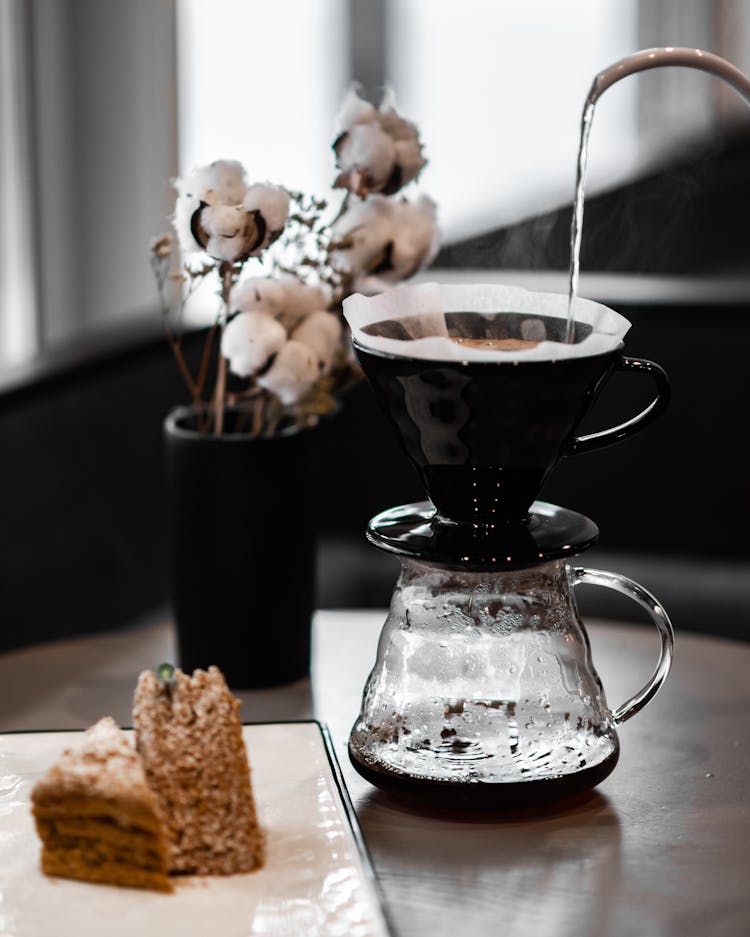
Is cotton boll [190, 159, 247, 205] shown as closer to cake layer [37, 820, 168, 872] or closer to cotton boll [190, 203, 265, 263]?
cotton boll [190, 203, 265, 263]

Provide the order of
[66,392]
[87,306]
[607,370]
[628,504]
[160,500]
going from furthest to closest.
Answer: [87,306], [628,504], [160,500], [66,392], [607,370]

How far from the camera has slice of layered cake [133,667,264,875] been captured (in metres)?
0.71

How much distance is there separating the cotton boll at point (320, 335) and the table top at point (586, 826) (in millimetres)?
261

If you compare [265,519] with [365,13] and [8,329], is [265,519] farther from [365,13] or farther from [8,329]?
[365,13]

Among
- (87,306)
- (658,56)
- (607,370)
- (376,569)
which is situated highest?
(658,56)

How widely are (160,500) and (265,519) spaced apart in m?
0.91

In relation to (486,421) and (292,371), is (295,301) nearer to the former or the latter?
(292,371)

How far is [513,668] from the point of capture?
2.58 ft

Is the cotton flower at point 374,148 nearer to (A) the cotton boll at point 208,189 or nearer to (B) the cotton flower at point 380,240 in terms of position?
(B) the cotton flower at point 380,240

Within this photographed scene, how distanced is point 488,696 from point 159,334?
1.33 metres

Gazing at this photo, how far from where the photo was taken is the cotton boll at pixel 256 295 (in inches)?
39.4

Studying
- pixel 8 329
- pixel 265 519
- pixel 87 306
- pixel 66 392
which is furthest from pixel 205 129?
pixel 265 519

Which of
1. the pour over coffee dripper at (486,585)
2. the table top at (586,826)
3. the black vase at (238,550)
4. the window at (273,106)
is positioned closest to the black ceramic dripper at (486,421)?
the pour over coffee dripper at (486,585)

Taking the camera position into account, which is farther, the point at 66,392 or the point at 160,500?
the point at 160,500
